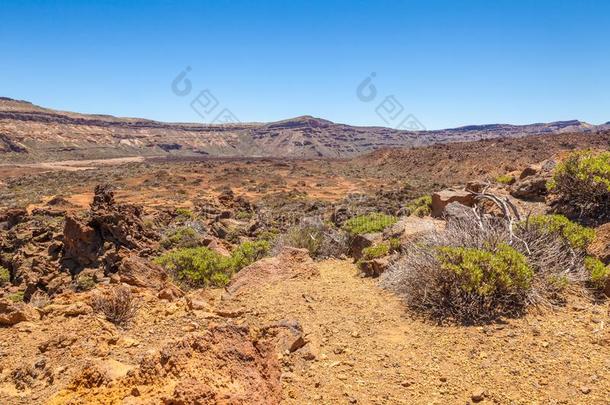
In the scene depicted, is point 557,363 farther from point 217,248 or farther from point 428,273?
point 217,248

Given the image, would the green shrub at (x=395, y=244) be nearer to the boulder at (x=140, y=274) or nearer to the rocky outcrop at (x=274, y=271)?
the rocky outcrop at (x=274, y=271)

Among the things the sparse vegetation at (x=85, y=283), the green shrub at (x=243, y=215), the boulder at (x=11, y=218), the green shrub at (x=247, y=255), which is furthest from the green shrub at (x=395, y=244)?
the boulder at (x=11, y=218)

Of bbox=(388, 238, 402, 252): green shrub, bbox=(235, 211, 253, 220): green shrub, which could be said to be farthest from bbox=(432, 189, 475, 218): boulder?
bbox=(235, 211, 253, 220): green shrub

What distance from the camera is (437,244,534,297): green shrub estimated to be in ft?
14.4

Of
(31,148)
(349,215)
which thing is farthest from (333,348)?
(31,148)

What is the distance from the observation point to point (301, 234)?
29.6 feet

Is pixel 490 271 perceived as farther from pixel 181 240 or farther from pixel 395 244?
pixel 181 240

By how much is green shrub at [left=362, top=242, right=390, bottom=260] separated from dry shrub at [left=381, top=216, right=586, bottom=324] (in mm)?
1472

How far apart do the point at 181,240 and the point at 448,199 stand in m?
7.20

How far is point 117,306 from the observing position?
420 centimetres

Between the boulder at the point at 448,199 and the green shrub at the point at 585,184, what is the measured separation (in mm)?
1682

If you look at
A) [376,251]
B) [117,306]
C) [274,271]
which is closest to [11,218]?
[274,271]

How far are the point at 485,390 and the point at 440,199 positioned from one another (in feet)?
20.7

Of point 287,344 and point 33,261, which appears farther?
point 33,261
